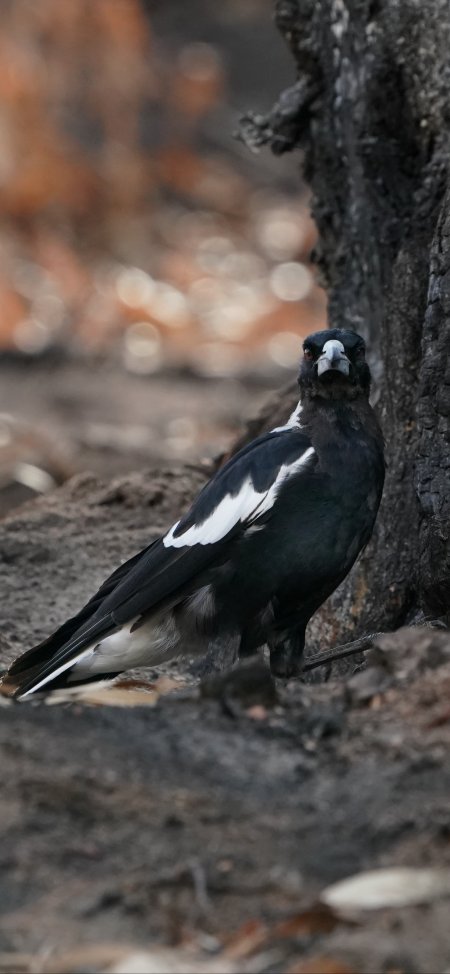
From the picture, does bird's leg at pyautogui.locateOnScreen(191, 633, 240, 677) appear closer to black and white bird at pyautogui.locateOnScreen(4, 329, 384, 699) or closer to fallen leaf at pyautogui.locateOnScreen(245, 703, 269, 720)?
black and white bird at pyautogui.locateOnScreen(4, 329, 384, 699)

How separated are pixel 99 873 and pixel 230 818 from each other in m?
0.25

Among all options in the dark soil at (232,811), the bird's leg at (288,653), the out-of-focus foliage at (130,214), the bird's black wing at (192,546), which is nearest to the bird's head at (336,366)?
the bird's black wing at (192,546)

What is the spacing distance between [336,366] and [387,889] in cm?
215

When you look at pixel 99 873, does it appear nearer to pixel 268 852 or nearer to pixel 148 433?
pixel 268 852

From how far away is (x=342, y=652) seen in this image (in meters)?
4.46

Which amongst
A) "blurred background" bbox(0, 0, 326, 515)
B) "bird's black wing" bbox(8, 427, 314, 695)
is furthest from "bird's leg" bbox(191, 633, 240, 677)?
"blurred background" bbox(0, 0, 326, 515)

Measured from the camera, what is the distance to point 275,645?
4539 millimetres

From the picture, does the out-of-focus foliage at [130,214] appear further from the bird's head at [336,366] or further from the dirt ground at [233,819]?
the dirt ground at [233,819]

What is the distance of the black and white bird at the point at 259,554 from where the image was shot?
426 centimetres

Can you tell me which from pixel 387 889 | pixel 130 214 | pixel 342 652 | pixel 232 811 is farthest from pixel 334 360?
pixel 130 214

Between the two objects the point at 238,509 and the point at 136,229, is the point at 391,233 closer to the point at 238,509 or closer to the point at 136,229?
the point at 238,509

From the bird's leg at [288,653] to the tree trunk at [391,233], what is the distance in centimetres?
35

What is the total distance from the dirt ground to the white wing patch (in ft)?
2.62

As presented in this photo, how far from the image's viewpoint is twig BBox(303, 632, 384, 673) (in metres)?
4.43
